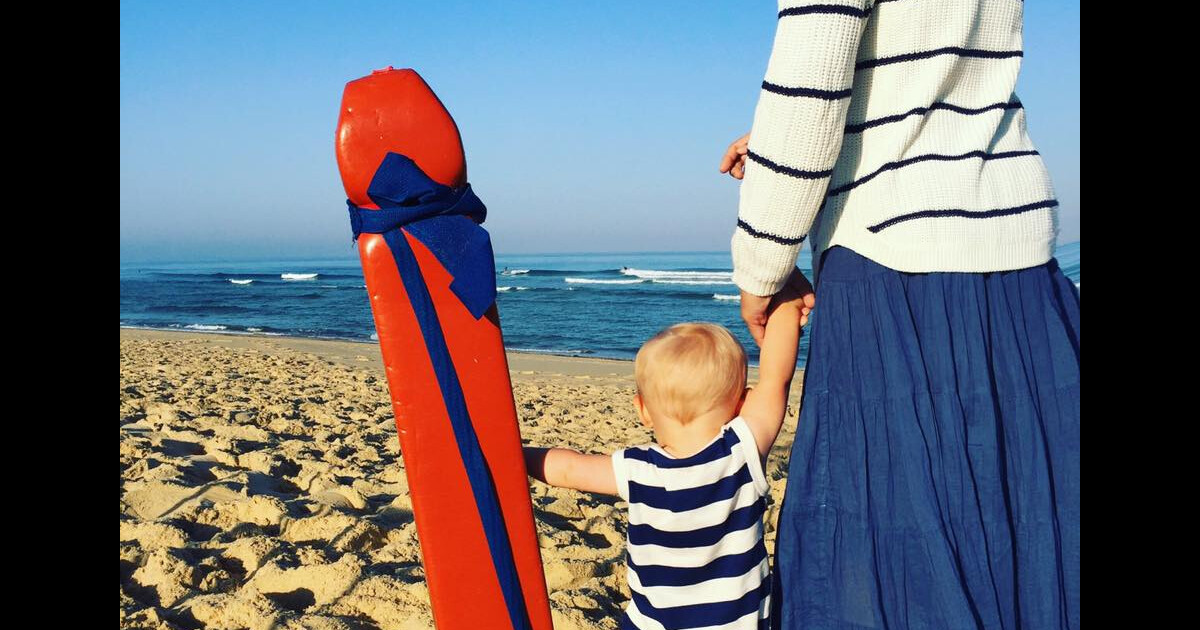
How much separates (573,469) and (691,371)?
1.11 feet

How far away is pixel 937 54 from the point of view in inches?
50.8

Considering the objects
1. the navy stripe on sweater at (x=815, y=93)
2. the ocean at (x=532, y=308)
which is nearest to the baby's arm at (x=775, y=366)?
the navy stripe on sweater at (x=815, y=93)

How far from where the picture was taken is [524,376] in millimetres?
9016

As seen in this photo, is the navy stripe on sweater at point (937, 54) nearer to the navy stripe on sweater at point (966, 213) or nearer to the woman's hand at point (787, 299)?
the navy stripe on sweater at point (966, 213)

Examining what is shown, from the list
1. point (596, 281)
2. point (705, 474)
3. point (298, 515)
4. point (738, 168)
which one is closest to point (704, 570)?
point (705, 474)

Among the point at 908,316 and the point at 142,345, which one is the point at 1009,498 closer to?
the point at 908,316

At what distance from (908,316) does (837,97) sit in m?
0.37

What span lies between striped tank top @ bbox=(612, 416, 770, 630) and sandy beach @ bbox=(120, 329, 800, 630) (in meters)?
0.97

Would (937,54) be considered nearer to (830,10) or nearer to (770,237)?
(830,10)

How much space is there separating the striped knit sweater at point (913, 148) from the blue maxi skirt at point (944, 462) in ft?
0.22

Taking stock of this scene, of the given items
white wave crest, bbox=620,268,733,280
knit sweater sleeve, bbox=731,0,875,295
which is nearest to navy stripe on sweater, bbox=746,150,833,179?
knit sweater sleeve, bbox=731,0,875,295

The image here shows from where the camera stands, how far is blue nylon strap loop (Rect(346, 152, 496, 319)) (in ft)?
5.30

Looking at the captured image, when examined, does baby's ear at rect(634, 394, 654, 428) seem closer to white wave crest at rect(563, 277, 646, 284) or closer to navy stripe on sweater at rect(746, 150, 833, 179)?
navy stripe on sweater at rect(746, 150, 833, 179)

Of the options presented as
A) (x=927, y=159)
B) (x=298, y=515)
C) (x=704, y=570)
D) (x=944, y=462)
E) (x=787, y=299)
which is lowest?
(x=298, y=515)
